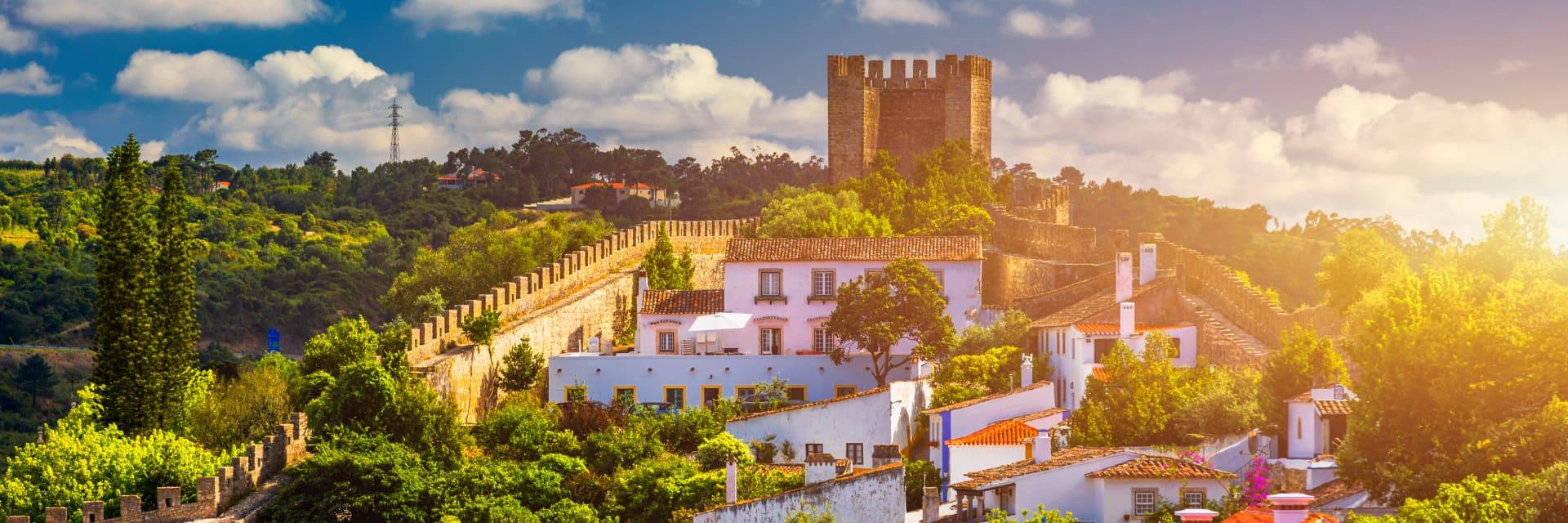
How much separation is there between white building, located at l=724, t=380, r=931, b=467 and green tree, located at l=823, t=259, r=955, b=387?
2.39 metres

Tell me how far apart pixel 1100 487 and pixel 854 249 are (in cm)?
1515

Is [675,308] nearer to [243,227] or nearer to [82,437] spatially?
[82,437]

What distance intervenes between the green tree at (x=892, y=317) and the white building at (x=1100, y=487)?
9.59 m

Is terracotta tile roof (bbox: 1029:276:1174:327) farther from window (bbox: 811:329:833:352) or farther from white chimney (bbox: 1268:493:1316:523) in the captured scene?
white chimney (bbox: 1268:493:1316:523)

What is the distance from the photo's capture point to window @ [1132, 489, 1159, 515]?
34188 millimetres

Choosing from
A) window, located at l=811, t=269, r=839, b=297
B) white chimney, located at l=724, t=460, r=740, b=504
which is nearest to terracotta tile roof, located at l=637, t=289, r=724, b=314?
window, located at l=811, t=269, r=839, b=297

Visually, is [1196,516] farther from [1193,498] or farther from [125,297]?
[125,297]

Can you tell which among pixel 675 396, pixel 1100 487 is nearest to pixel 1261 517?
pixel 1100 487

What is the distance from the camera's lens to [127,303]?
4666 cm

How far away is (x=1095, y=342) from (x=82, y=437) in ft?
63.3

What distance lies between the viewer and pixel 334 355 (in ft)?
150

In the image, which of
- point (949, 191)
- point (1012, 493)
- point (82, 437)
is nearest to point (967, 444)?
point (1012, 493)

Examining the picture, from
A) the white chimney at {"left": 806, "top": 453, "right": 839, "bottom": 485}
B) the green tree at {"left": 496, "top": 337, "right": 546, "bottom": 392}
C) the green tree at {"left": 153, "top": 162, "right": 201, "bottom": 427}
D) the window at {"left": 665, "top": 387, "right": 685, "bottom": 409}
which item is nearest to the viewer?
the white chimney at {"left": 806, "top": 453, "right": 839, "bottom": 485}

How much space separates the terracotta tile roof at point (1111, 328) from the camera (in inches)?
1682
